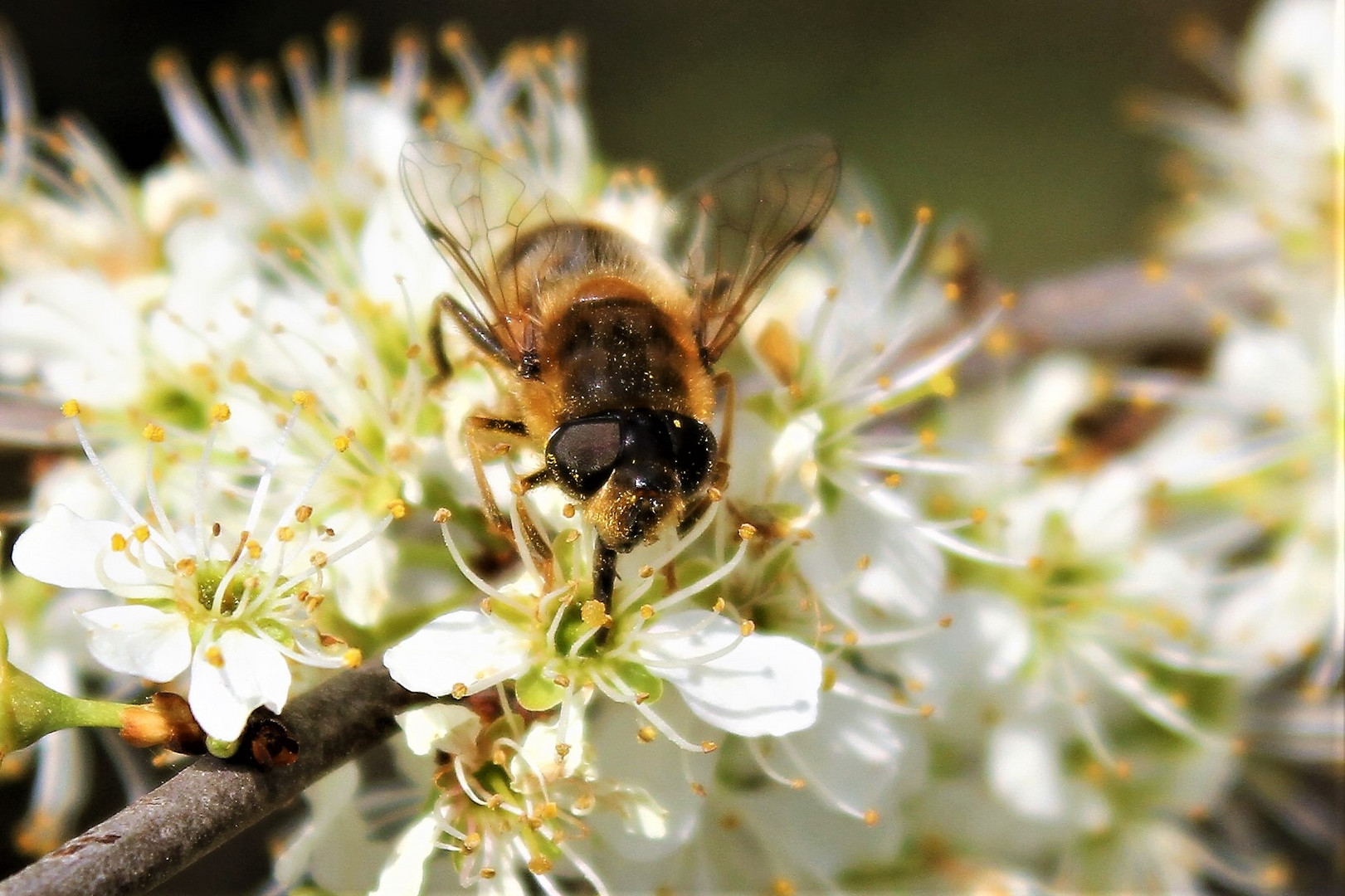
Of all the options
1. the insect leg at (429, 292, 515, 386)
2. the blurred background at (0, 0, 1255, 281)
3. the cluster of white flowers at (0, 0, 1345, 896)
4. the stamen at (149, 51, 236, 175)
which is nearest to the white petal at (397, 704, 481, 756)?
the cluster of white flowers at (0, 0, 1345, 896)

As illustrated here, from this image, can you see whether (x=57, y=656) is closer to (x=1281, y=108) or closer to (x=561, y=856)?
(x=561, y=856)

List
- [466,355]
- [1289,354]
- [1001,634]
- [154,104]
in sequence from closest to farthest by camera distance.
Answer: [466,355] → [1001,634] → [1289,354] → [154,104]

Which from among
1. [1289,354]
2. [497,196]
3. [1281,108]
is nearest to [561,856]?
[497,196]

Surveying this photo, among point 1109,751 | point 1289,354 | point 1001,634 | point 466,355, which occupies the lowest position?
point 1109,751

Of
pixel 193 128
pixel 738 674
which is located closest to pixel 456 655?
pixel 738 674

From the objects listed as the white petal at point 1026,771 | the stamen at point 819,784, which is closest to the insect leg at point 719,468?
the stamen at point 819,784

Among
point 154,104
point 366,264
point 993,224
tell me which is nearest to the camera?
point 366,264

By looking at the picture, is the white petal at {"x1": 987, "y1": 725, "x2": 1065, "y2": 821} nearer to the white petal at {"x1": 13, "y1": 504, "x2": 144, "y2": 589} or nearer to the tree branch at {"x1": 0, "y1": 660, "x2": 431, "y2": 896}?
the tree branch at {"x1": 0, "y1": 660, "x2": 431, "y2": 896}
